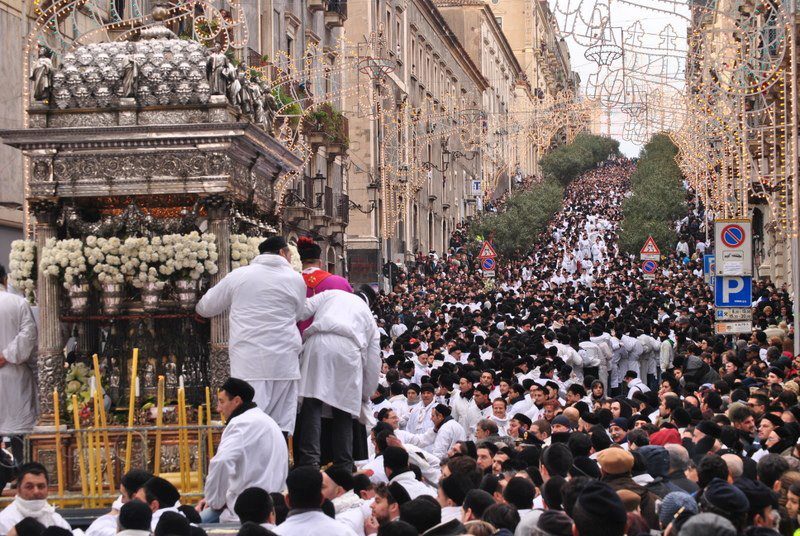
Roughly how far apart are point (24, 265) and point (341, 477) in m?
3.68

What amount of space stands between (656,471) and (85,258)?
15.1 ft

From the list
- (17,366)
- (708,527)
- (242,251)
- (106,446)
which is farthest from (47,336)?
(708,527)

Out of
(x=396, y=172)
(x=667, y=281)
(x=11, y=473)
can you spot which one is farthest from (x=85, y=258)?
(x=667, y=281)

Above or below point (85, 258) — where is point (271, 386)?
below

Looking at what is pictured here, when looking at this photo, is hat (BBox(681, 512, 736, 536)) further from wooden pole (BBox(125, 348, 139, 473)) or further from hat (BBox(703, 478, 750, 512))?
wooden pole (BBox(125, 348, 139, 473))

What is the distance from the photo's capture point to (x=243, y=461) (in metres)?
8.79

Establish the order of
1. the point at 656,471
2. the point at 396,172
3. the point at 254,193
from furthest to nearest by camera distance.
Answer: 1. the point at 396,172
2. the point at 254,193
3. the point at 656,471

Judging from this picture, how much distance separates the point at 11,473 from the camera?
35.7 feet

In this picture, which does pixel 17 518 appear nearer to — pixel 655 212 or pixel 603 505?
pixel 603 505

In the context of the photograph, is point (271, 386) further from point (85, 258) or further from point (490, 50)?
point (490, 50)

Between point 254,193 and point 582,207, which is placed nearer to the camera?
point 254,193

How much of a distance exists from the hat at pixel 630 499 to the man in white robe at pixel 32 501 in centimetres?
315

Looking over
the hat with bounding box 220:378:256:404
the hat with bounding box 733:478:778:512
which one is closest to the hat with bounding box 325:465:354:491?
the hat with bounding box 220:378:256:404

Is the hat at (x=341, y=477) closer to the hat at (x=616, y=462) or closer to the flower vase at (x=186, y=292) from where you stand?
the hat at (x=616, y=462)
